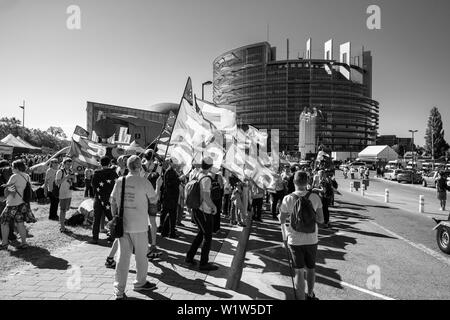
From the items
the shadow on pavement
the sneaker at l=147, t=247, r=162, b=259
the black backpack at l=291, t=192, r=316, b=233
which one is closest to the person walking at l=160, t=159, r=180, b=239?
the sneaker at l=147, t=247, r=162, b=259

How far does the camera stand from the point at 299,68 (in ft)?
436

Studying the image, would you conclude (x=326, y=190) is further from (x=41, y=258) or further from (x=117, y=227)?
(x=41, y=258)

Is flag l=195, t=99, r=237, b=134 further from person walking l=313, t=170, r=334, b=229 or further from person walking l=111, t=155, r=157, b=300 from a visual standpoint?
person walking l=111, t=155, r=157, b=300

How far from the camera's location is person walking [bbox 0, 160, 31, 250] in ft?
20.1

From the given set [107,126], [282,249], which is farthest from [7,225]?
[107,126]

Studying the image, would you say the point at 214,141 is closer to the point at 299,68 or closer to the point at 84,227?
the point at 84,227

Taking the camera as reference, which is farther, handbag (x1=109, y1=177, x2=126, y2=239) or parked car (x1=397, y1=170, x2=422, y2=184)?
parked car (x1=397, y1=170, x2=422, y2=184)

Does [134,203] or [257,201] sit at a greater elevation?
[134,203]

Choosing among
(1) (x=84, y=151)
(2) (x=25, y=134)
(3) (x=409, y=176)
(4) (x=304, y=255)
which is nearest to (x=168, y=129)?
(1) (x=84, y=151)

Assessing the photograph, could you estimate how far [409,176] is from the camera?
35.0 m

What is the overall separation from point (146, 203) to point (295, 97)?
440 feet

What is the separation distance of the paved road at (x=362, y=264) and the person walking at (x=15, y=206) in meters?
4.78

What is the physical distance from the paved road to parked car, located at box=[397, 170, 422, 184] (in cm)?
2894
